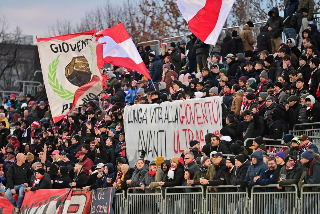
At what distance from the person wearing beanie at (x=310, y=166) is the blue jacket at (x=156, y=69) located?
46.3 feet

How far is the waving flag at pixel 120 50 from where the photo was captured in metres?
23.6

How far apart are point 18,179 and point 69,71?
10.4 ft

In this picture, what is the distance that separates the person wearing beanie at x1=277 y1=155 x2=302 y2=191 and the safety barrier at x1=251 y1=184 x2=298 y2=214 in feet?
0.39

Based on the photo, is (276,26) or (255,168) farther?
(276,26)

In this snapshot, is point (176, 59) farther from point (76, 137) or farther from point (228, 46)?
point (76, 137)

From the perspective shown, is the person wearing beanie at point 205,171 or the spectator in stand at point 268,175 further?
the person wearing beanie at point 205,171

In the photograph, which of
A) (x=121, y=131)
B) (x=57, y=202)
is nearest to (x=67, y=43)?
(x=121, y=131)

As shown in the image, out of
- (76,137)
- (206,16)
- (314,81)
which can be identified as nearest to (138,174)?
(314,81)

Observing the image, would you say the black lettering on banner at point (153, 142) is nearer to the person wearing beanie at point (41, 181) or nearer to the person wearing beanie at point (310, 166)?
the person wearing beanie at point (41, 181)

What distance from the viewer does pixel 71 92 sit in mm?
21891

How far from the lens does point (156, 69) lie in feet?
94.9

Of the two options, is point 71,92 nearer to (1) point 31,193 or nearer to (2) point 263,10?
(1) point 31,193

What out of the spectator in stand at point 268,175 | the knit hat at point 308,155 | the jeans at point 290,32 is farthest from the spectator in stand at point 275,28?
the knit hat at point 308,155

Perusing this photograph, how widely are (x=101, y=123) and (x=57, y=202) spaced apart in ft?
14.9
